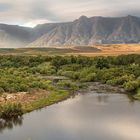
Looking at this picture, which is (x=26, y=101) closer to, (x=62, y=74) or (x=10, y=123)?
(x=10, y=123)

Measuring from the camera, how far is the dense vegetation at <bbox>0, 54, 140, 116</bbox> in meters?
67.3

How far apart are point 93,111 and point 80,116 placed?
11.8 feet

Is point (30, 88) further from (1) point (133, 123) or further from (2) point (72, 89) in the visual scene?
(1) point (133, 123)

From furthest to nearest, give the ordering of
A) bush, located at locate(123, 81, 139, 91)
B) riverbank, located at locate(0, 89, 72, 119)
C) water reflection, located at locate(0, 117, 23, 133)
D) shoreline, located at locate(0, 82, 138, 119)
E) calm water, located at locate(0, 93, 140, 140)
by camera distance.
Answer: bush, located at locate(123, 81, 139, 91) < shoreline, located at locate(0, 82, 138, 119) < riverbank, located at locate(0, 89, 72, 119) < water reflection, located at locate(0, 117, 23, 133) < calm water, located at locate(0, 93, 140, 140)

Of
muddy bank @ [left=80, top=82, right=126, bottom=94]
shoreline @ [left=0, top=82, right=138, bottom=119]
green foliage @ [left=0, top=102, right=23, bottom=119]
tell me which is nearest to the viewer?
green foliage @ [left=0, top=102, right=23, bottom=119]

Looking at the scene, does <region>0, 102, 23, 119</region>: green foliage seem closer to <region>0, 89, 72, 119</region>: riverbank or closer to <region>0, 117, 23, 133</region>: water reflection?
<region>0, 89, 72, 119</region>: riverbank

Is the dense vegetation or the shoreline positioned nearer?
the shoreline

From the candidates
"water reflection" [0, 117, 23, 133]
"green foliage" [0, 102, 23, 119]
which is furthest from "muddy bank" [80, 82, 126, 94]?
"water reflection" [0, 117, 23, 133]

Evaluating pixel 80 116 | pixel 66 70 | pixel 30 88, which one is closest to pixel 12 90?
pixel 30 88

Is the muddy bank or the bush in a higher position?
the bush

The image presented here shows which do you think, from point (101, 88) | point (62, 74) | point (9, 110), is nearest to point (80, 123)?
point (9, 110)

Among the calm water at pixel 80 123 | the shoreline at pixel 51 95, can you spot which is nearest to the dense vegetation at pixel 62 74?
the shoreline at pixel 51 95

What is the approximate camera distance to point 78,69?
107250 mm

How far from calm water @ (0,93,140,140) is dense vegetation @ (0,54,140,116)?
136 inches
